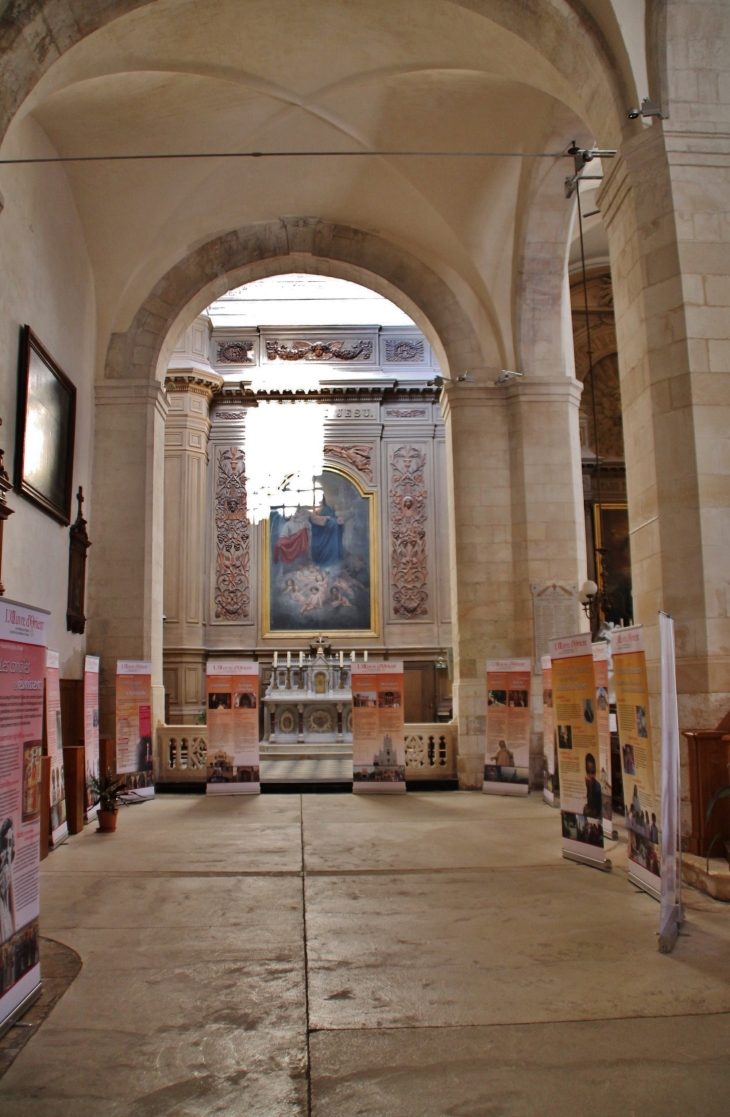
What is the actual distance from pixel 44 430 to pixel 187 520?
7484 millimetres

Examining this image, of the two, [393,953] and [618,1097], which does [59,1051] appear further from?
[618,1097]

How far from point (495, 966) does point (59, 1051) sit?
191cm

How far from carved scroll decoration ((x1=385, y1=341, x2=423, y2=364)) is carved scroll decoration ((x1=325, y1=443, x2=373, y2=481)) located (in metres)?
1.97

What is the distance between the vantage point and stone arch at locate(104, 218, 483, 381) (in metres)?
11.6

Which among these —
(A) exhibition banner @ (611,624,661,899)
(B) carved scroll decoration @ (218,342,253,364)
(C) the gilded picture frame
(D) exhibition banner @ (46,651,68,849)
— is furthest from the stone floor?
(B) carved scroll decoration @ (218,342,253,364)

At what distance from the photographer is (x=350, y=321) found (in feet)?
59.5

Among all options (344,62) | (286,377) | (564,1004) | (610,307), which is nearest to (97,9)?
(344,62)

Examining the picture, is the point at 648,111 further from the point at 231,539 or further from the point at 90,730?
the point at 231,539

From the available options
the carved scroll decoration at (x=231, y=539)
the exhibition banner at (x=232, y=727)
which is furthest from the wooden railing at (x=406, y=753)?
the carved scroll decoration at (x=231, y=539)

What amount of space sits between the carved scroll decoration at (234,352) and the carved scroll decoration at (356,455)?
2483 mm

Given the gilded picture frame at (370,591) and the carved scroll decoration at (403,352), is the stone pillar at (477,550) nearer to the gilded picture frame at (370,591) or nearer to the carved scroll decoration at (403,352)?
the gilded picture frame at (370,591)

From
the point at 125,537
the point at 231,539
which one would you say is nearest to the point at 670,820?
the point at 125,537

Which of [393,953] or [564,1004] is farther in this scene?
[393,953]

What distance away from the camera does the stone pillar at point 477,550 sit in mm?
10938
